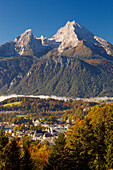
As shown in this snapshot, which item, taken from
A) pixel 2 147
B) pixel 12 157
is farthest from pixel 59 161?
pixel 2 147

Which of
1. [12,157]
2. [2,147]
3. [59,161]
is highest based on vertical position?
[2,147]

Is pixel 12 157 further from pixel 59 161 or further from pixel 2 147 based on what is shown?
pixel 59 161

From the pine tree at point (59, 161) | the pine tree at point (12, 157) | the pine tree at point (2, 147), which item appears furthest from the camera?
the pine tree at point (59, 161)

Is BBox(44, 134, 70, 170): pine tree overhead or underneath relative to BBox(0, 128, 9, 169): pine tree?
underneath

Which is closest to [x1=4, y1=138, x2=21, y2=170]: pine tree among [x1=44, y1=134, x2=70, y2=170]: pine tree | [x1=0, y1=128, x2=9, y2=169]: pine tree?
[x1=0, y1=128, x2=9, y2=169]: pine tree

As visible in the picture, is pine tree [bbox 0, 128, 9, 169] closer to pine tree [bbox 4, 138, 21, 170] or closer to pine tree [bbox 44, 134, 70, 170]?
pine tree [bbox 4, 138, 21, 170]

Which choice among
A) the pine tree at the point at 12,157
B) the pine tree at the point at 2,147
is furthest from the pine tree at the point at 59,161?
the pine tree at the point at 2,147

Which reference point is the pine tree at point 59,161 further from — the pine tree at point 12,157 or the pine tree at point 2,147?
the pine tree at point 2,147

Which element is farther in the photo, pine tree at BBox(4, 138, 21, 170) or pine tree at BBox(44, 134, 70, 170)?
pine tree at BBox(44, 134, 70, 170)

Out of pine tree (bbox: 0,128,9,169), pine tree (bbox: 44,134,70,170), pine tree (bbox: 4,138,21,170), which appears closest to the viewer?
pine tree (bbox: 0,128,9,169)

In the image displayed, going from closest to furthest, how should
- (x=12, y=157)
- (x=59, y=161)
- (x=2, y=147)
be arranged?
1. (x=12, y=157)
2. (x=2, y=147)
3. (x=59, y=161)

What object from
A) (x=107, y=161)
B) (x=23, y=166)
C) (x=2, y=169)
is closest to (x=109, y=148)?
(x=107, y=161)

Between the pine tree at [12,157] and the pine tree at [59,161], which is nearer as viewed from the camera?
the pine tree at [12,157]
